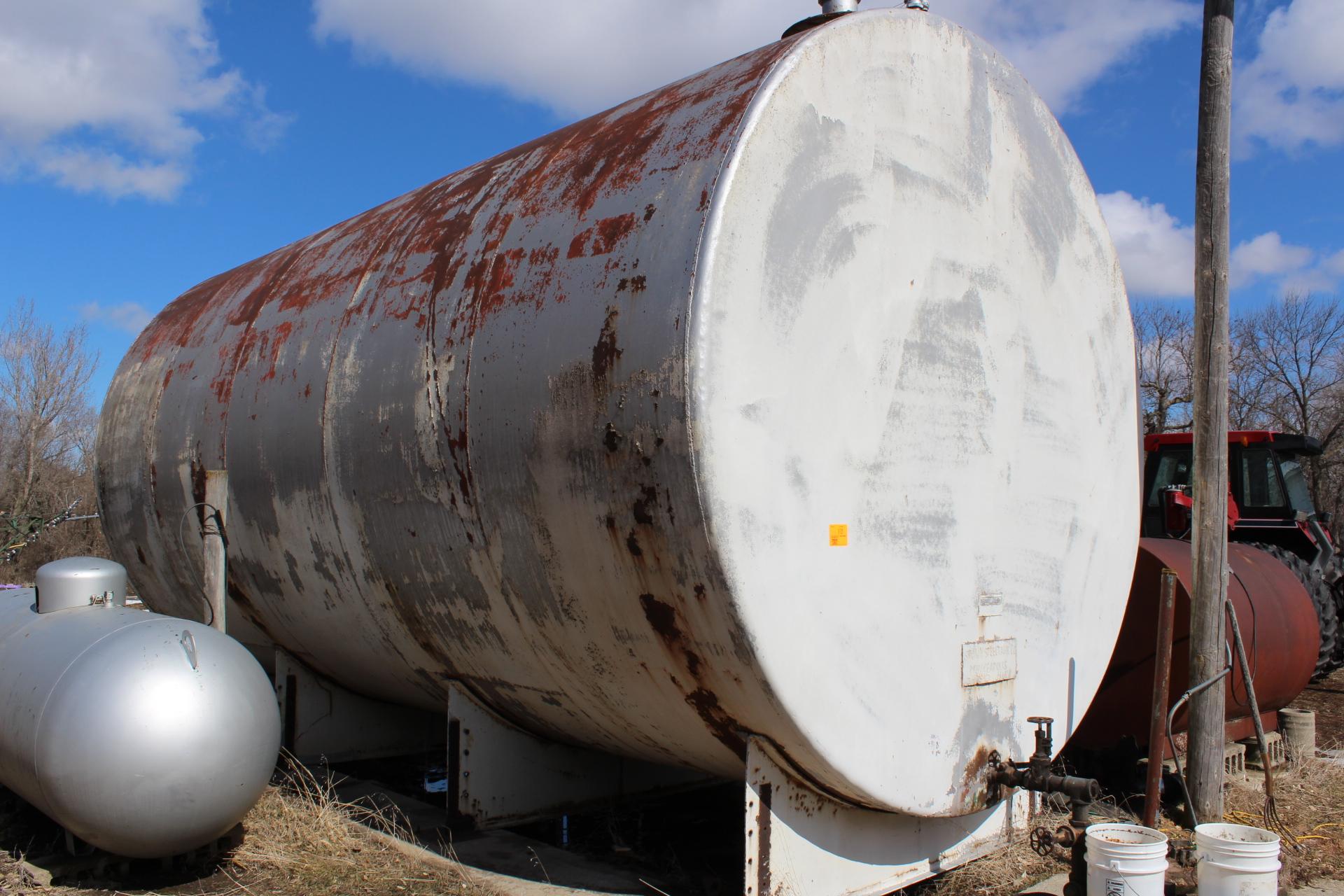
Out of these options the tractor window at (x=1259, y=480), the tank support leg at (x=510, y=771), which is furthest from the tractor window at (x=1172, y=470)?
the tank support leg at (x=510, y=771)

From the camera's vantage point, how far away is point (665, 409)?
3270 mm

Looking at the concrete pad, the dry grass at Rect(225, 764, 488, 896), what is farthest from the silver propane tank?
the concrete pad

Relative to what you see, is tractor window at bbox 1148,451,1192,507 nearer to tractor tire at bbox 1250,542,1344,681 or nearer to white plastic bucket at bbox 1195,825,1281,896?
tractor tire at bbox 1250,542,1344,681

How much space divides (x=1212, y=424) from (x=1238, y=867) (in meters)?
2.24

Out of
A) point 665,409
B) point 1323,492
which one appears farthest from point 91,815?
point 1323,492

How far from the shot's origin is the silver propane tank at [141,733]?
427 cm

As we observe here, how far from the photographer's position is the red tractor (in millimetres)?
9953

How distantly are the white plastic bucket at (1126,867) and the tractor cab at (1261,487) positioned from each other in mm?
6675

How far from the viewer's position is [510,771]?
4.96 m

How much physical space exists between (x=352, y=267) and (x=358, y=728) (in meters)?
2.88

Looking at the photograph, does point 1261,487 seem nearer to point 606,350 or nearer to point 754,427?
point 754,427

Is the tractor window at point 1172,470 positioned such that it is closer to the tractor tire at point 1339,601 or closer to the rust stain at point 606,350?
the tractor tire at point 1339,601

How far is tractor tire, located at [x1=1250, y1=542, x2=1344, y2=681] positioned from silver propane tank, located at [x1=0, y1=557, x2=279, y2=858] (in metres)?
7.33

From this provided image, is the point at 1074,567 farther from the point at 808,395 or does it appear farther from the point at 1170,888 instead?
the point at 808,395
